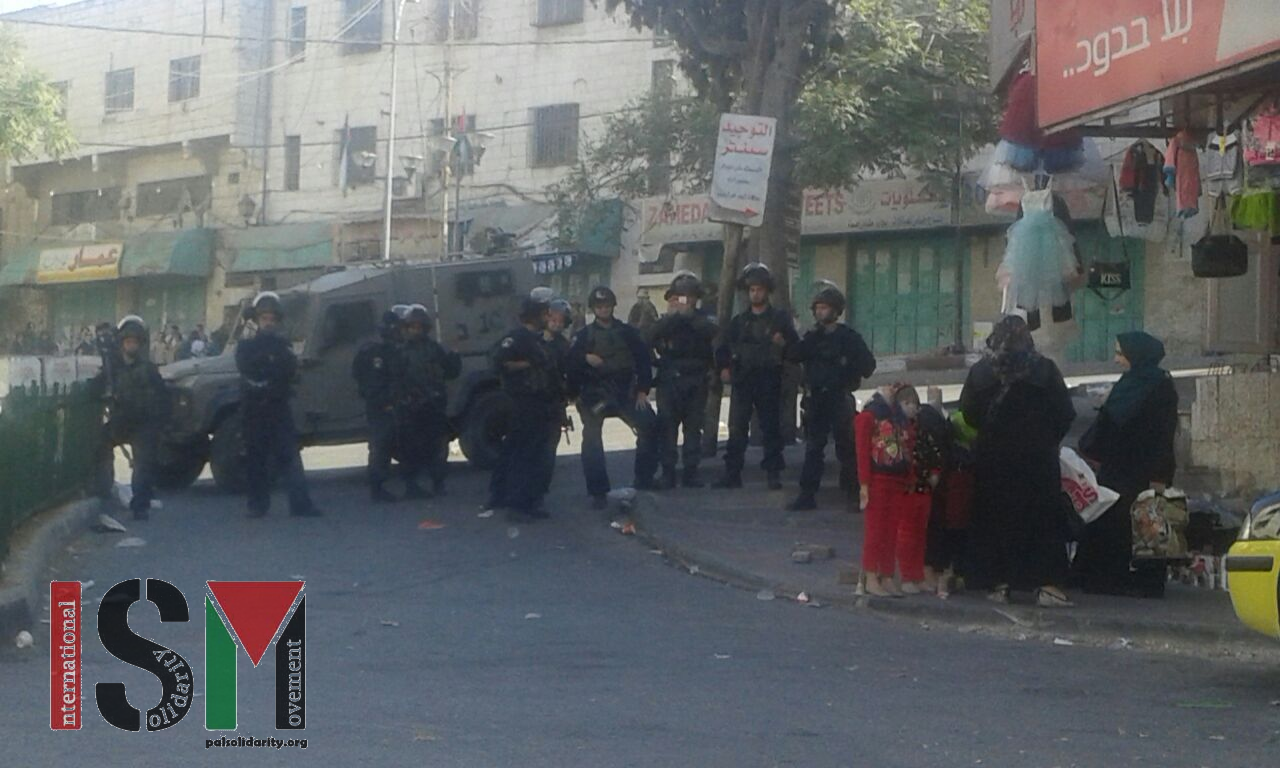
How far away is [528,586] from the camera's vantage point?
409 inches

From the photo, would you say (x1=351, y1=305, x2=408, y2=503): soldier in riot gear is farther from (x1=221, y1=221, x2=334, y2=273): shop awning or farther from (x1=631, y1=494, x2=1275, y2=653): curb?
(x1=221, y1=221, x2=334, y2=273): shop awning

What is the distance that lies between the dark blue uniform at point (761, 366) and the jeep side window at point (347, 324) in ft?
13.2

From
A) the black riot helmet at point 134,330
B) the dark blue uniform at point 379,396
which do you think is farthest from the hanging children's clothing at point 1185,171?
the black riot helmet at point 134,330

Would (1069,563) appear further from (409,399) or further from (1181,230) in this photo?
(409,399)

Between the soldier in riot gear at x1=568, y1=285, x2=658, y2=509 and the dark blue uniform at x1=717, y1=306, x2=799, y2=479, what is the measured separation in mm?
720

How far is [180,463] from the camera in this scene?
15.4m

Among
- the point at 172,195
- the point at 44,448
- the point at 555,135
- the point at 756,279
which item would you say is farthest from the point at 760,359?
the point at 172,195

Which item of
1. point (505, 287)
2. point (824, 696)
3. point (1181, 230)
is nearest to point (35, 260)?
point (505, 287)

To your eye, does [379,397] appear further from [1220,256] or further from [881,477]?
[1220,256]

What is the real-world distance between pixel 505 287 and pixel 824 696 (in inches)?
392

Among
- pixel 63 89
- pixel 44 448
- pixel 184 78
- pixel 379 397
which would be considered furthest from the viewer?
pixel 63 89

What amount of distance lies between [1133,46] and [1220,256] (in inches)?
84.4

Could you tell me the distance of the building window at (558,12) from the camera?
38.2m

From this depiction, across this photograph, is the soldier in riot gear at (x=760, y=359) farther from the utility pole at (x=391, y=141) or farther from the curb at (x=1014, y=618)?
the utility pole at (x=391, y=141)
